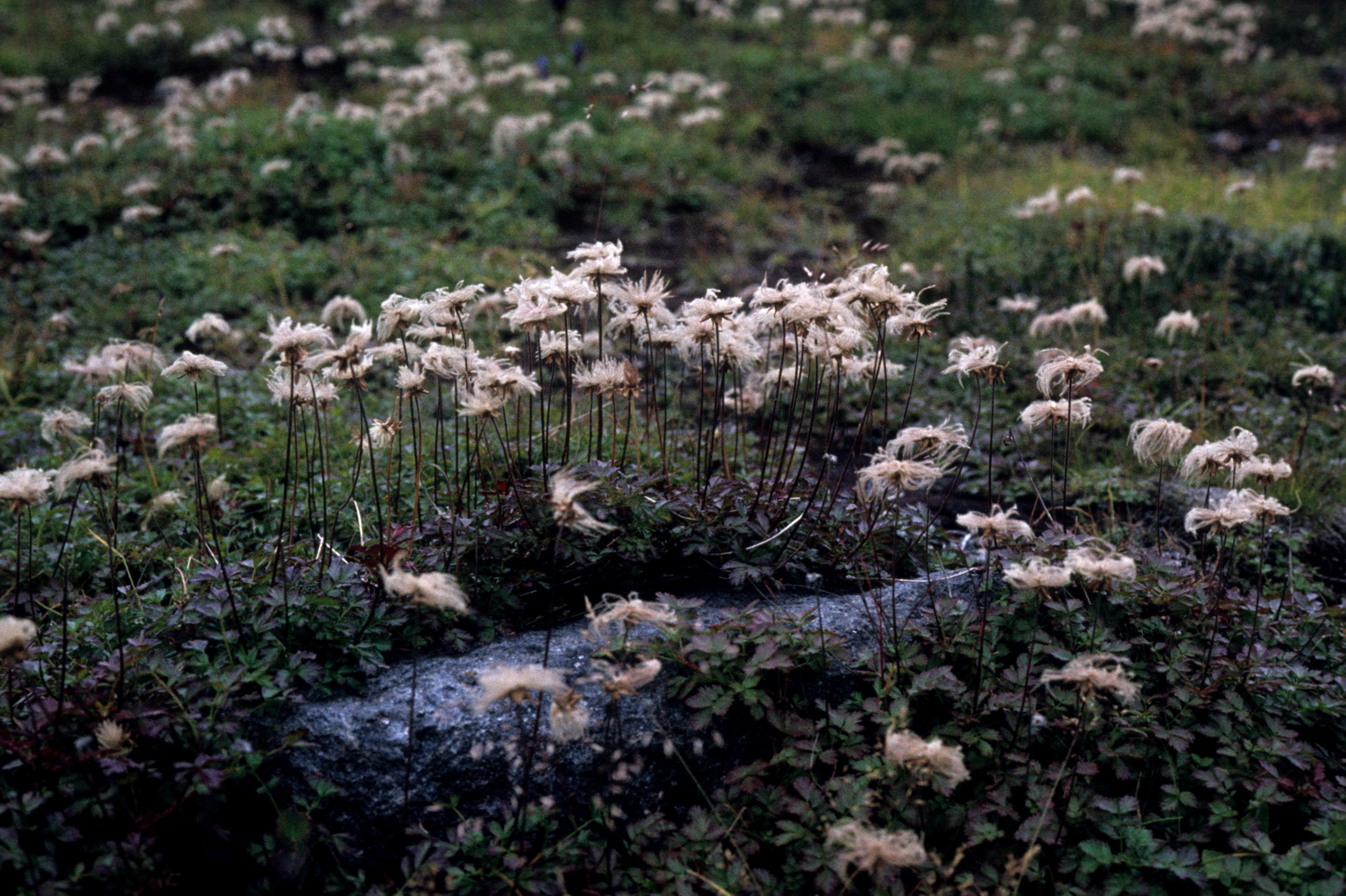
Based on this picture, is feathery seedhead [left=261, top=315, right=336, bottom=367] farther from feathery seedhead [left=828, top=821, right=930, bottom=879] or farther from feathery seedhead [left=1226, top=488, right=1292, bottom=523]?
feathery seedhead [left=1226, top=488, right=1292, bottom=523]

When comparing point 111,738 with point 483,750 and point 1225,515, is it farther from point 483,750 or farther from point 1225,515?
point 1225,515

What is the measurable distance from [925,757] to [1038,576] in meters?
0.53

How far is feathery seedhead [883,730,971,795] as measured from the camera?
1996mm

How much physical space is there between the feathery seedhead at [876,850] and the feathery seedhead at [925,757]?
14cm

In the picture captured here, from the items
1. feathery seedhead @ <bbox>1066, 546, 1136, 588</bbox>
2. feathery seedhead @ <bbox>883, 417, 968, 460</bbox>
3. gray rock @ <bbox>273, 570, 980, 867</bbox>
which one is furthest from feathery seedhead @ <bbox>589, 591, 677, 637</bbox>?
feathery seedhead @ <bbox>1066, 546, 1136, 588</bbox>

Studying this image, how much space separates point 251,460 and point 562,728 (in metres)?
2.77

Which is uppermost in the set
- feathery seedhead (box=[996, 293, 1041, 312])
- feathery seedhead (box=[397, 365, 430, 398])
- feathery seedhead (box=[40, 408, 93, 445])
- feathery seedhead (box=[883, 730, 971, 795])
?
feathery seedhead (box=[397, 365, 430, 398])

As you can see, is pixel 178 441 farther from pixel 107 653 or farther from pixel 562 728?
pixel 562 728

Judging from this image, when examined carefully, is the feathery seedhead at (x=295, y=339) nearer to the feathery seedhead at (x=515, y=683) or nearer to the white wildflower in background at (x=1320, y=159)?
the feathery seedhead at (x=515, y=683)

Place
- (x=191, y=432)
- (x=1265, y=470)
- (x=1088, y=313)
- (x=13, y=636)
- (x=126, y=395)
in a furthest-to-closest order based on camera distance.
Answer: (x=1088, y=313) → (x=126, y=395) → (x=1265, y=470) → (x=191, y=432) → (x=13, y=636)

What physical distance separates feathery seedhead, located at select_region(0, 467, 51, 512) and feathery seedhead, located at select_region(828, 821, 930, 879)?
1.95 metres

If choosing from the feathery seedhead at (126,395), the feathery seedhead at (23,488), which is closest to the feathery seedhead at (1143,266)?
the feathery seedhead at (126,395)

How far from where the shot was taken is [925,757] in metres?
1.99

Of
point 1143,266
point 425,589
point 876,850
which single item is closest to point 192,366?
point 425,589
